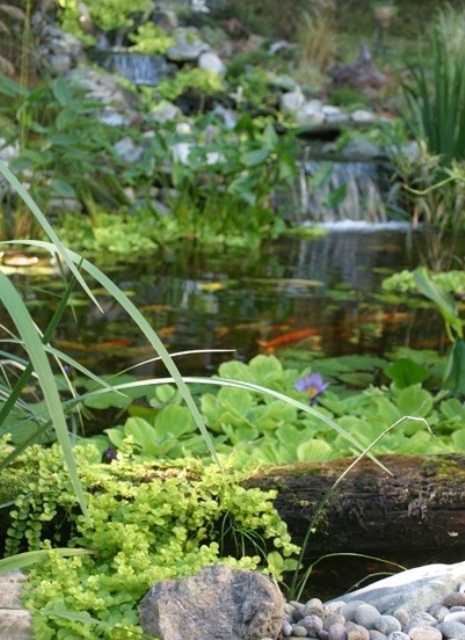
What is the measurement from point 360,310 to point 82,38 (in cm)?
865

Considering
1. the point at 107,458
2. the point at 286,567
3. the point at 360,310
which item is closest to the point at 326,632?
the point at 286,567

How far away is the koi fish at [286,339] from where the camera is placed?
420cm

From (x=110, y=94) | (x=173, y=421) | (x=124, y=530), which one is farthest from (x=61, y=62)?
(x=124, y=530)

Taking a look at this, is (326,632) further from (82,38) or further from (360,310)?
(82,38)

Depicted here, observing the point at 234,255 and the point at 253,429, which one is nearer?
the point at 253,429

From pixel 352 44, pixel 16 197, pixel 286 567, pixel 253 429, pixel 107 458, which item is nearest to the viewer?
pixel 286 567

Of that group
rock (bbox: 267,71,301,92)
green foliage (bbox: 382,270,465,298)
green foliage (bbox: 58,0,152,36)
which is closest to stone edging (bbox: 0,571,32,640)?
green foliage (bbox: 382,270,465,298)

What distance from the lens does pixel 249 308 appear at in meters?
4.87

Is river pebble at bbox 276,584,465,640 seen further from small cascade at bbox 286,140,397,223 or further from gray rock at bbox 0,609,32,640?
small cascade at bbox 286,140,397,223

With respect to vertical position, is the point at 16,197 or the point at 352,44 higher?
the point at 352,44

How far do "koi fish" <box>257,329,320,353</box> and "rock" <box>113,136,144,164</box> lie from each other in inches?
130

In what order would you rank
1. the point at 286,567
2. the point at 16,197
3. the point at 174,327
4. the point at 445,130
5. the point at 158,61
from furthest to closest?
1. the point at 158,61
2. the point at 445,130
3. the point at 16,197
4. the point at 174,327
5. the point at 286,567

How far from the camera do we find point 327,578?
2.13m

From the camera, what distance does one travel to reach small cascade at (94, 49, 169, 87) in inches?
486
